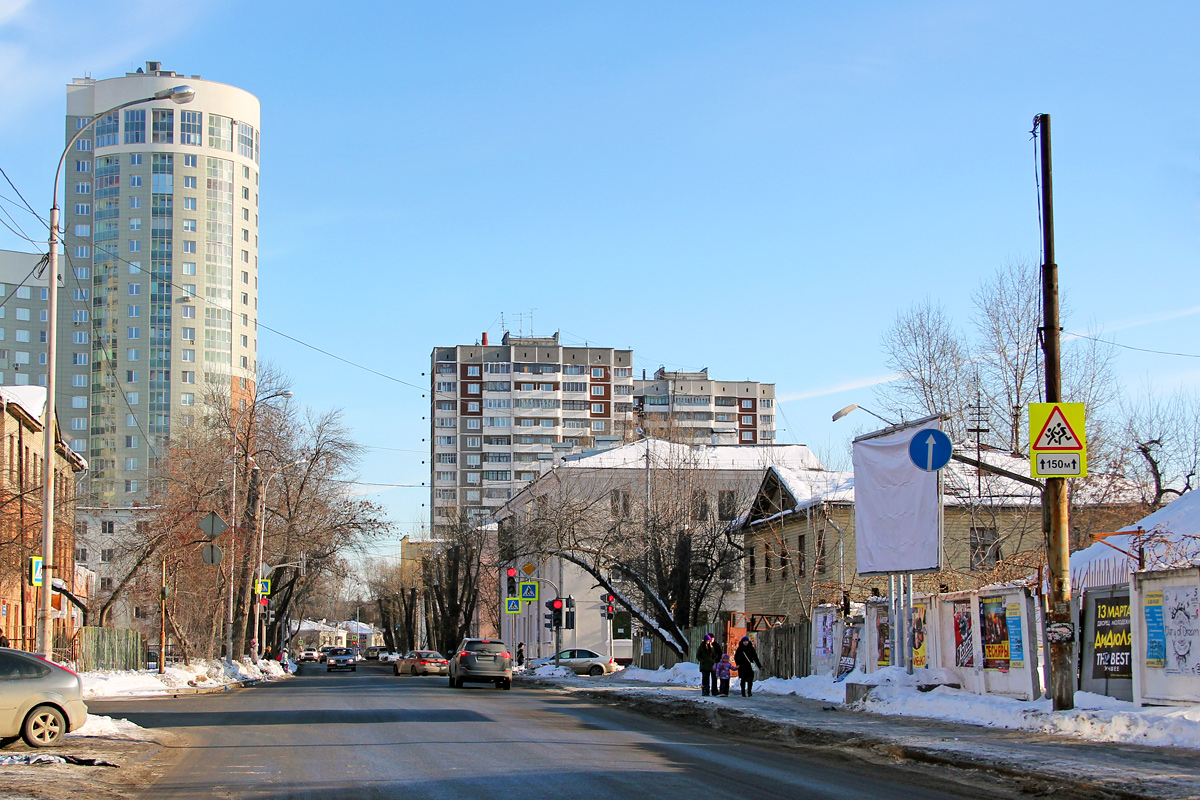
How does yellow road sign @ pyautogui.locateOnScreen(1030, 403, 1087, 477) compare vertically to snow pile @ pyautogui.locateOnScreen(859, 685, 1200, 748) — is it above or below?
above

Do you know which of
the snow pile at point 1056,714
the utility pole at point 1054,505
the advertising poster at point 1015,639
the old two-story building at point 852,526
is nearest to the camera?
the snow pile at point 1056,714

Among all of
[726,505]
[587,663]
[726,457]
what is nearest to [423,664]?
[587,663]

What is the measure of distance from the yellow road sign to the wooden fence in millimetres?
30950

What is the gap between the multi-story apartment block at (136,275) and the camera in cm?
12625

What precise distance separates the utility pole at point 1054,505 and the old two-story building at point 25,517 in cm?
2904

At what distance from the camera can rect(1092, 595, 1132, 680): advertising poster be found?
17.1m

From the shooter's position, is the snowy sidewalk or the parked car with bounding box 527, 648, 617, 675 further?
the parked car with bounding box 527, 648, 617, 675

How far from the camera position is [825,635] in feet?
97.9

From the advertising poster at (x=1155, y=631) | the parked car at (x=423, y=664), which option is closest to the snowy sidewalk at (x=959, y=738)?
the advertising poster at (x=1155, y=631)

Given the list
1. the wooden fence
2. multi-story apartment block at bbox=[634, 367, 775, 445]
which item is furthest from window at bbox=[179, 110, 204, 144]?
the wooden fence

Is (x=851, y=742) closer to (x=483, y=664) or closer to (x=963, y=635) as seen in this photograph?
(x=963, y=635)

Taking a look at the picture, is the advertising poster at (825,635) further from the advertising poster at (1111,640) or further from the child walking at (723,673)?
the advertising poster at (1111,640)

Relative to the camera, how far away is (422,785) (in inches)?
454

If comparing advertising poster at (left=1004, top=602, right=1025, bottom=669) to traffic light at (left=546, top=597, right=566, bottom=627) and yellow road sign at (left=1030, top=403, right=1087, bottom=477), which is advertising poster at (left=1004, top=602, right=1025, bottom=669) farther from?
traffic light at (left=546, top=597, right=566, bottom=627)
